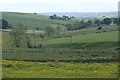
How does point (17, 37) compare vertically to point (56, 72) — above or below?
above

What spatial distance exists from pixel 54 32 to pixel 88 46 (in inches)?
2876

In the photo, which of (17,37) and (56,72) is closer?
(56,72)

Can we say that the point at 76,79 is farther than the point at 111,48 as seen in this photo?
No

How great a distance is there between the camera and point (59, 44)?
128 meters

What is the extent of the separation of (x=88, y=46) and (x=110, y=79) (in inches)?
3391

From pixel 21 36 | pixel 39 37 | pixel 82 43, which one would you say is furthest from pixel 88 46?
pixel 39 37

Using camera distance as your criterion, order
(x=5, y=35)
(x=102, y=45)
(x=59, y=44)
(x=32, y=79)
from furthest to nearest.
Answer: (x=5, y=35) < (x=59, y=44) < (x=102, y=45) < (x=32, y=79)

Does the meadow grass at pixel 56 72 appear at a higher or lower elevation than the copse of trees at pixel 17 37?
lower

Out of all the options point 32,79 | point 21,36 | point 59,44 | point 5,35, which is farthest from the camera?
point 5,35

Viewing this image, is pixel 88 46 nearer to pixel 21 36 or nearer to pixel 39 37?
pixel 21 36

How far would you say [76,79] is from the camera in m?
33.0

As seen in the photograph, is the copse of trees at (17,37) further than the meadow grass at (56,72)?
Yes

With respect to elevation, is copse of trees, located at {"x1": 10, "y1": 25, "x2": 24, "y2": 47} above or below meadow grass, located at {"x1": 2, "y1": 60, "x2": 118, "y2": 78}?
above

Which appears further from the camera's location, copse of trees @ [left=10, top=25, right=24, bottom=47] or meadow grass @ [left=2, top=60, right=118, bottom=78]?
copse of trees @ [left=10, top=25, right=24, bottom=47]
